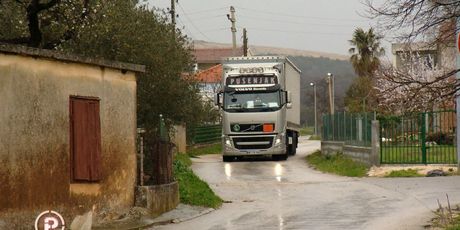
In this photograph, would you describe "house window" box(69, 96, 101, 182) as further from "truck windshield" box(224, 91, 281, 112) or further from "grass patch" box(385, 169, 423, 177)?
"truck windshield" box(224, 91, 281, 112)

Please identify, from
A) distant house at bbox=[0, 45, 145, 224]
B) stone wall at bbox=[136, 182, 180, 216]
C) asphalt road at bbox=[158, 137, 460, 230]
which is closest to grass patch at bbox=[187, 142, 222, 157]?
asphalt road at bbox=[158, 137, 460, 230]

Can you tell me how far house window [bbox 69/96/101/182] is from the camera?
12.6 metres

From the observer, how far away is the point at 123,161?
1407 centimetres

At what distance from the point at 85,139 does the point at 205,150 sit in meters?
28.5

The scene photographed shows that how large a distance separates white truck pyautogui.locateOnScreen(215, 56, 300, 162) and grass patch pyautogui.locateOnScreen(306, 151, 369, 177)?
1.85 meters

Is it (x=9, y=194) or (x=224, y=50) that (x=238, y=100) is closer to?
(x=9, y=194)

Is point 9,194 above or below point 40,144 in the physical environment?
below

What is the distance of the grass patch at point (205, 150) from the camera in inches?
1547

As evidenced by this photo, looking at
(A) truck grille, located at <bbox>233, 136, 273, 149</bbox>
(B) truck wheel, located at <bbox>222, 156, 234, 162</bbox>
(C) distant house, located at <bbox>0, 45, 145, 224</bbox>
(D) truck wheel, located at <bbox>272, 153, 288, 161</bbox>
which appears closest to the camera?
(C) distant house, located at <bbox>0, 45, 145, 224</bbox>

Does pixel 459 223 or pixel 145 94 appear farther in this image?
pixel 145 94

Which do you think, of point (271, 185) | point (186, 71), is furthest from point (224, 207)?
point (186, 71)

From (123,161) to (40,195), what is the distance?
2.58 m

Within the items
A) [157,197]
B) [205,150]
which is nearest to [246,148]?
[205,150]

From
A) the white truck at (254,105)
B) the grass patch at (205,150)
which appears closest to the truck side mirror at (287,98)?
the white truck at (254,105)
